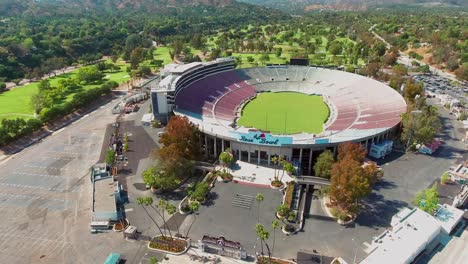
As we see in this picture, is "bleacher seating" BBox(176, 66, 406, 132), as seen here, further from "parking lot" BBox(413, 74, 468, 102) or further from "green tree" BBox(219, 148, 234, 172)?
"green tree" BBox(219, 148, 234, 172)

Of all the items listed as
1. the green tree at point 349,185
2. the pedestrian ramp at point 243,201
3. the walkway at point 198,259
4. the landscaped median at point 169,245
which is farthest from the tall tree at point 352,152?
the landscaped median at point 169,245

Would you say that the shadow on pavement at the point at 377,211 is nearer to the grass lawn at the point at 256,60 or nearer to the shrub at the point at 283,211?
the shrub at the point at 283,211

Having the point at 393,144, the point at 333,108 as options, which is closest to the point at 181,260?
the point at 393,144

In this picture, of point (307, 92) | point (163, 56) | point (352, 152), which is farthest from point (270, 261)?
point (163, 56)

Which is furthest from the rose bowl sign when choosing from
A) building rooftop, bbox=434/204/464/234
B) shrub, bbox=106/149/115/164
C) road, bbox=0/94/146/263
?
road, bbox=0/94/146/263

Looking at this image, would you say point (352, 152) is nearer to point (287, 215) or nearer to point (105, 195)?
point (287, 215)

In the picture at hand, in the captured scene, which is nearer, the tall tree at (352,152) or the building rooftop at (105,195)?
the building rooftop at (105,195)

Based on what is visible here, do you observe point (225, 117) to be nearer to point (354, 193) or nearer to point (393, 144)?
point (393, 144)
